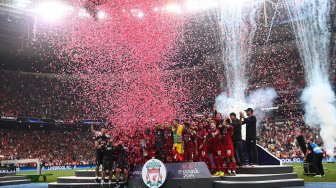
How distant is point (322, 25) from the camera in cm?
3055

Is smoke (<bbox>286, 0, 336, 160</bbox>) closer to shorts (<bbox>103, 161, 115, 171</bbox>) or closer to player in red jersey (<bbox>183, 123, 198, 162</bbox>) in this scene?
player in red jersey (<bbox>183, 123, 198, 162</bbox>)

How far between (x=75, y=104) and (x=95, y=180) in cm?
3108

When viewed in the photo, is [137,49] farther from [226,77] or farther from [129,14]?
[226,77]

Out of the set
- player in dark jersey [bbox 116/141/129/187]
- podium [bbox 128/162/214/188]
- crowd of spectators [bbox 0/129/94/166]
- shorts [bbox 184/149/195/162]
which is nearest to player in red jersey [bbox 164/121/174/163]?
shorts [bbox 184/149/195/162]

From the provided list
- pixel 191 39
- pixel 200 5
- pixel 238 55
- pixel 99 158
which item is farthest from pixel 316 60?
pixel 99 158

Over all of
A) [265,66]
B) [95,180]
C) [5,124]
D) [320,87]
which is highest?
[265,66]

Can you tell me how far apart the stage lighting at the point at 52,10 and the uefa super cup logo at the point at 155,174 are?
19067mm

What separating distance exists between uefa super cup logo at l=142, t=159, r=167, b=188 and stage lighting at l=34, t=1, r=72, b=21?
19.1 meters

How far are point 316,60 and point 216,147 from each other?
2478cm

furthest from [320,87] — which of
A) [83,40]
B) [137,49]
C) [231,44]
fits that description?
[83,40]

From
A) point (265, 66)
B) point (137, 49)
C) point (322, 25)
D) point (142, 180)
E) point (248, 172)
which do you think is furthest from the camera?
point (265, 66)

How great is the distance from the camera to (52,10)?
26.9 m

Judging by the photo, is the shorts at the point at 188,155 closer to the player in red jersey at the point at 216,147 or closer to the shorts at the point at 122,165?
the player in red jersey at the point at 216,147

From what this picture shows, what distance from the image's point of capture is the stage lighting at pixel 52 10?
26.3m
